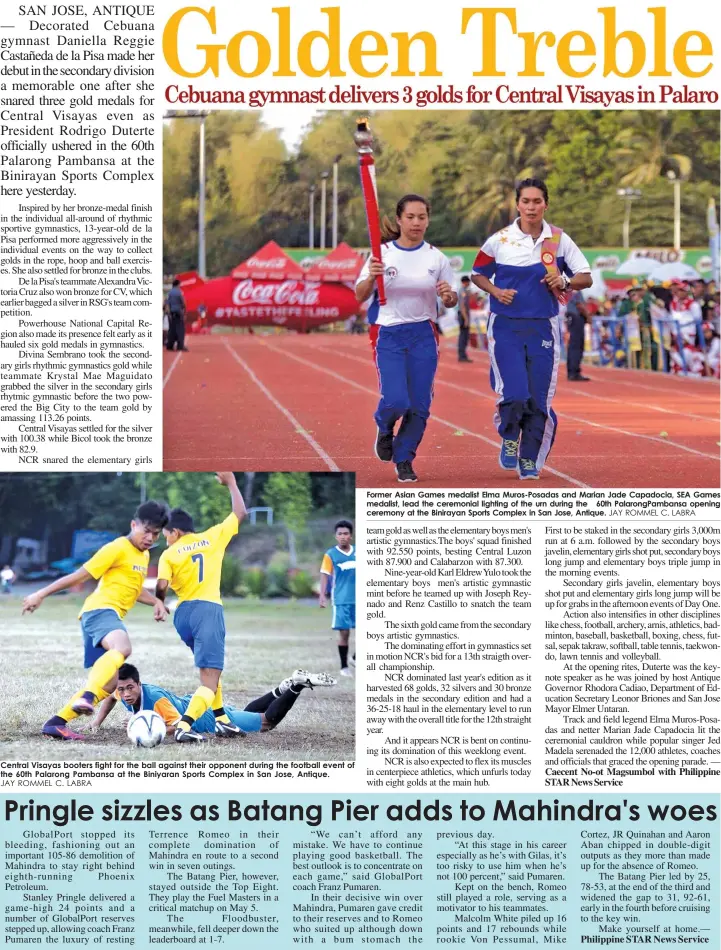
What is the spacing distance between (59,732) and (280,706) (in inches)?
44.3

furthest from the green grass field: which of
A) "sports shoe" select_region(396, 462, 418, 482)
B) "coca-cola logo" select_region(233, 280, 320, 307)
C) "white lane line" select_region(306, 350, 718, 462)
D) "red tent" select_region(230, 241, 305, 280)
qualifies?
"coca-cola logo" select_region(233, 280, 320, 307)

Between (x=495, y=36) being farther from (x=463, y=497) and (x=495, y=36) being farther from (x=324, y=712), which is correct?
(x=324, y=712)

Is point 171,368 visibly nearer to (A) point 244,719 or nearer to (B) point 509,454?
(B) point 509,454

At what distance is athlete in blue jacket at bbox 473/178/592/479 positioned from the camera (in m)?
8.45

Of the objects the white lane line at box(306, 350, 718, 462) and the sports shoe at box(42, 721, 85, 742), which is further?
the white lane line at box(306, 350, 718, 462)

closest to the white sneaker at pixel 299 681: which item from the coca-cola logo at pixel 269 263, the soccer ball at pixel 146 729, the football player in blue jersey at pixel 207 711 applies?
the football player in blue jersey at pixel 207 711

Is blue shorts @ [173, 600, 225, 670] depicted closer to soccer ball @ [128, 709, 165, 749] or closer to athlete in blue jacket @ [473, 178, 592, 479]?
soccer ball @ [128, 709, 165, 749]

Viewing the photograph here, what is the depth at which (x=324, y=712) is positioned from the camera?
8.41 m

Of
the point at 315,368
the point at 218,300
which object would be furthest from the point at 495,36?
the point at 218,300

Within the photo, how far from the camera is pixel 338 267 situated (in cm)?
3566

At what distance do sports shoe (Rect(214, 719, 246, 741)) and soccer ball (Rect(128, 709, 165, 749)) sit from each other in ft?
1.07

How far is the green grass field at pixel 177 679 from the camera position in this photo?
767cm

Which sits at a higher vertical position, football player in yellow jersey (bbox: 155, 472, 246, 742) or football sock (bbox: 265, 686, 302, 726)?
football player in yellow jersey (bbox: 155, 472, 246, 742)

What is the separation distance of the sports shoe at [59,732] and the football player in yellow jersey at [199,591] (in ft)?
1.65
